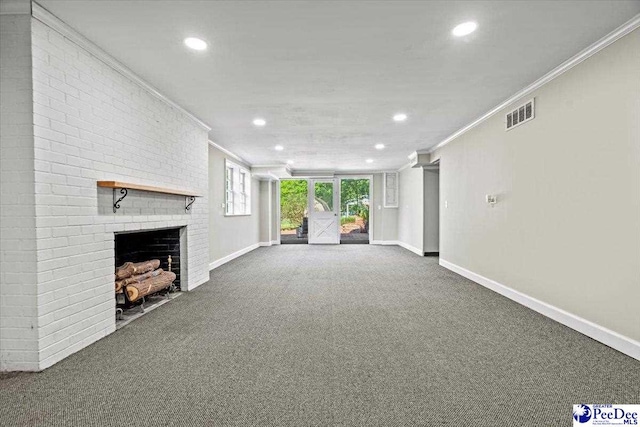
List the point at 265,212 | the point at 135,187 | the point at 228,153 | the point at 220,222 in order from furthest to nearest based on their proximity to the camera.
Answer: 1. the point at 265,212
2. the point at 228,153
3. the point at 220,222
4. the point at 135,187

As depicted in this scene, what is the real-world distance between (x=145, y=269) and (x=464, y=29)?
12.5ft

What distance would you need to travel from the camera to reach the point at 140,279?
3.43 m

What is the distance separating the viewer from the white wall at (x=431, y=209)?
7.60 m

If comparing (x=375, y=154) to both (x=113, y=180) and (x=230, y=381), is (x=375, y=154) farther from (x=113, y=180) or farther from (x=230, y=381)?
Result: (x=230, y=381)

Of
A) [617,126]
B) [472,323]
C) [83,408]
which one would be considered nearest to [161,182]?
[83,408]

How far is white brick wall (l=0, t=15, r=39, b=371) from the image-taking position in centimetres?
214

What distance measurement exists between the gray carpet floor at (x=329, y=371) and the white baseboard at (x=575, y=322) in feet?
0.27

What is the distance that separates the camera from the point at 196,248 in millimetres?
4504

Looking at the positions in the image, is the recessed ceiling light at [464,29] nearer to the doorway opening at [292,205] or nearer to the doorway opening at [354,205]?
the doorway opening at [354,205]

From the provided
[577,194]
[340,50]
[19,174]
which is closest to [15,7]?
[19,174]

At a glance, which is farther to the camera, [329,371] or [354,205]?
[354,205]

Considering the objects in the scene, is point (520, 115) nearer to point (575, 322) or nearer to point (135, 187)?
point (575, 322)

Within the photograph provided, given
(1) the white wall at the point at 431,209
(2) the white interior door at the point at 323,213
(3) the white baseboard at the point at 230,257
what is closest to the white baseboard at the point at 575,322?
(1) the white wall at the point at 431,209

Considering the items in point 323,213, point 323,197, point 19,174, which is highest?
point 323,197
